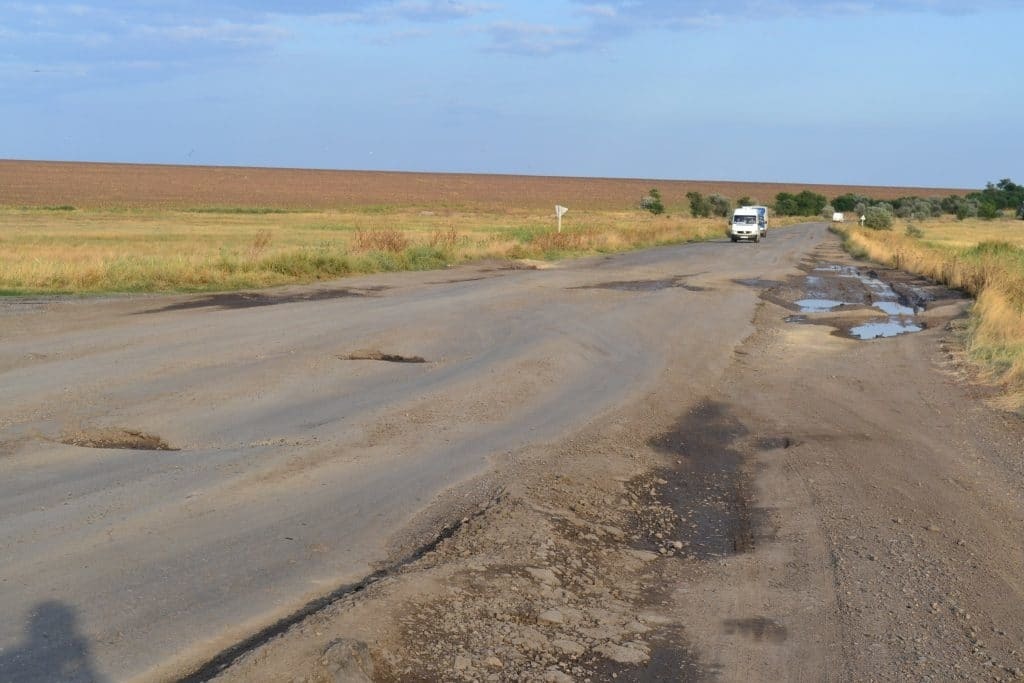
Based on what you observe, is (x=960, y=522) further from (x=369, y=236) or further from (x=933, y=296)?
(x=369, y=236)

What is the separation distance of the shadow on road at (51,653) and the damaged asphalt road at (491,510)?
0.9 inches

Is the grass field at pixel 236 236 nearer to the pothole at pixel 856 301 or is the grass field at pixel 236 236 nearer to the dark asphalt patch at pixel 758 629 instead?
the pothole at pixel 856 301

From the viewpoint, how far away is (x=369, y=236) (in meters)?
31.4

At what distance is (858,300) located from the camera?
24.6 metres

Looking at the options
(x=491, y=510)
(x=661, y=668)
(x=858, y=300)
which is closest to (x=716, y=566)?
(x=491, y=510)

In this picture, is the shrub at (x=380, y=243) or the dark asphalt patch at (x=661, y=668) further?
the shrub at (x=380, y=243)

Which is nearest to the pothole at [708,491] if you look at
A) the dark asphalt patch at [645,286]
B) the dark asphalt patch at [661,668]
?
the dark asphalt patch at [661,668]

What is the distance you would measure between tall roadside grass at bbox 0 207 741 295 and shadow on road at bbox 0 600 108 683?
54.8ft

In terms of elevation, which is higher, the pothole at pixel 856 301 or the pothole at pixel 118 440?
the pothole at pixel 118 440

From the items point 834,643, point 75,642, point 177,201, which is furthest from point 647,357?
point 177,201

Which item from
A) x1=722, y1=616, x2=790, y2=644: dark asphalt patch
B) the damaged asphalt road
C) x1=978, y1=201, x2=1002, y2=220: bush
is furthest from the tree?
x1=722, y1=616, x2=790, y2=644: dark asphalt patch

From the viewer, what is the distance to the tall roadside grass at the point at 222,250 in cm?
2179

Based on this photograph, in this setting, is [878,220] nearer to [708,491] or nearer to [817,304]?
[817,304]

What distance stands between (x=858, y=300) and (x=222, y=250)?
1559 cm
